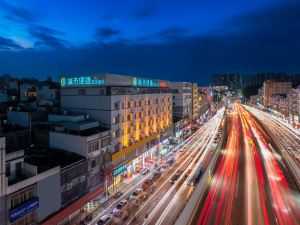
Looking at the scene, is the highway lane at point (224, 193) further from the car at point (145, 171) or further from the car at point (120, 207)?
the car at point (145, 171)

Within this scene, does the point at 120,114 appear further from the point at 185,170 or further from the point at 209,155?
the point at 209,155

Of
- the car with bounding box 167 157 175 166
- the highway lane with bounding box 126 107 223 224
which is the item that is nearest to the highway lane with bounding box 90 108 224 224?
the highway lane with bounding box 126 107 223 224

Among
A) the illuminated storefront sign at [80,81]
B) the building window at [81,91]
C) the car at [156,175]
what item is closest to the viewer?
the illuminated storefront sign at [80,81]

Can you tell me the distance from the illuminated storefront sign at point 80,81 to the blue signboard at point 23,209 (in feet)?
75.9

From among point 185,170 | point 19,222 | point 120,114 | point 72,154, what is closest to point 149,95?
point 120,114

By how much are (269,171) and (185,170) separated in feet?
55.6

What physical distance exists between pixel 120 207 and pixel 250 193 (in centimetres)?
2042

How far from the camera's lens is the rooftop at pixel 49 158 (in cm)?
2785

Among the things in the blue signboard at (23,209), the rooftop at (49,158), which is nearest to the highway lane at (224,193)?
the rooftop at (49,158)

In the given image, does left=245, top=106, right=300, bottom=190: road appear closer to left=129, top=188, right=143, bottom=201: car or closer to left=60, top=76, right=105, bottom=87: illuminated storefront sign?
left=129, top=188, right=143, bottom=201: car

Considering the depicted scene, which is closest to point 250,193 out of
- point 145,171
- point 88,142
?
point 145,171

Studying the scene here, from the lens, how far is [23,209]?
22.4 metres

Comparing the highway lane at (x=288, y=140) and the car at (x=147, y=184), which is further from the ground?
the highway lane at (x=288, y=140)

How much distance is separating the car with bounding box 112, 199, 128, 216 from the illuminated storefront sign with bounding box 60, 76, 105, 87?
20.6 m
